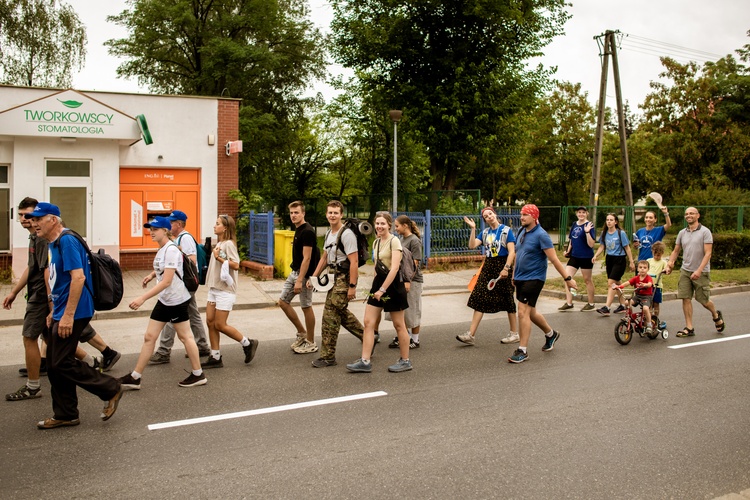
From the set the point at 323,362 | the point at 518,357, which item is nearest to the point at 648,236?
the point at 518,357

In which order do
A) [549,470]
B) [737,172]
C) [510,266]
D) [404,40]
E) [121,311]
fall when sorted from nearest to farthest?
[549,470], [510,266], [121,311], [404,40], [737,172]

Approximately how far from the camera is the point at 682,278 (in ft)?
30.9

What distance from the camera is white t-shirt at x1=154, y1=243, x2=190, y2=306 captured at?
627 centimetres

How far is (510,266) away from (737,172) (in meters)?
33.2

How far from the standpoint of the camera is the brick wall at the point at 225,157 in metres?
16.7

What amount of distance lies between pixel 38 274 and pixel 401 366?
3.59m

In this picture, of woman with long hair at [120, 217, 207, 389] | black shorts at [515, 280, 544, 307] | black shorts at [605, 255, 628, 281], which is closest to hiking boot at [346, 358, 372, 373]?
woman with long hair at [120, 217, 207, 389]

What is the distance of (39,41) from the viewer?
98.9 ft

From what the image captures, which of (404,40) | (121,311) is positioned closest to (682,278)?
(121,311)

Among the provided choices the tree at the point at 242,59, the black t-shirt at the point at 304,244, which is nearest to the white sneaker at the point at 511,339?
the black t-shirt at the point at 304,244

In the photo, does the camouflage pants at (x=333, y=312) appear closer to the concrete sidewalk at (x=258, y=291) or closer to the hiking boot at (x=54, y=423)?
the concrete sidewalk at (x=258, y=291)

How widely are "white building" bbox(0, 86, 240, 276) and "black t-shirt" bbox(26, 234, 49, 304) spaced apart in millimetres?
9052

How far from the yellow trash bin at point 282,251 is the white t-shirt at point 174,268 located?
8.24m

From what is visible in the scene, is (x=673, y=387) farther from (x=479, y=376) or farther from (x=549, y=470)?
(x=549, y=470)
